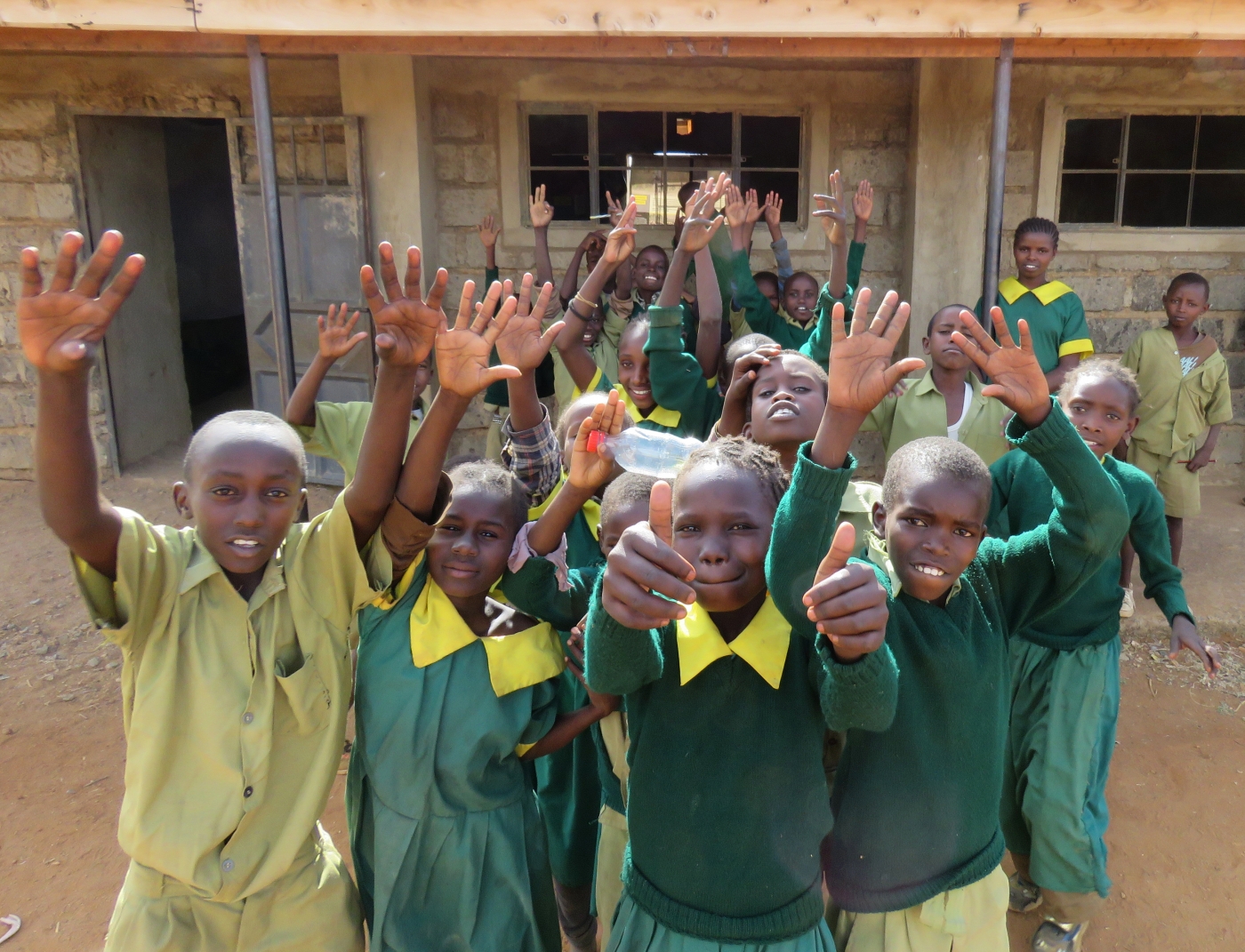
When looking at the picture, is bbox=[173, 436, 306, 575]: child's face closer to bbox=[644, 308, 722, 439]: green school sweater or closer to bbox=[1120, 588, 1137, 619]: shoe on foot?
bbox=[644, 308, 722, 439]: green school sweater

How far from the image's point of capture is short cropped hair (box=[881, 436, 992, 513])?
1623mm

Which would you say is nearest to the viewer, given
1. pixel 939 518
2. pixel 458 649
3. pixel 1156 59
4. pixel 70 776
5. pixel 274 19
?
pixel 939 518

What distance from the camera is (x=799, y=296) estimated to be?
462cm

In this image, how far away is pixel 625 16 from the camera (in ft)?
11.7

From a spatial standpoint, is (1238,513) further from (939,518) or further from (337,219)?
(337,219)

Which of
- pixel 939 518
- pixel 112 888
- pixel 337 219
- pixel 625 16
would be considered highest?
pixel 625 16

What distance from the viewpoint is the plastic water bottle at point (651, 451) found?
2.12 m

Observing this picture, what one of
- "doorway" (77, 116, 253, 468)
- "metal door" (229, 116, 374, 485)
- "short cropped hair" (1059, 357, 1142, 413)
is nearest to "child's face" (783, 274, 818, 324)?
"short cropped hair" (1059, 357, 1142, 413)

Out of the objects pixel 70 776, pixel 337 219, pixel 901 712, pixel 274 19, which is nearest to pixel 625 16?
pixel 274 19

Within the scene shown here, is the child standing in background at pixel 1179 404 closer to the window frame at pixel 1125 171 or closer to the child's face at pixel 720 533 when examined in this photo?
the window frame at pixel 1125 171

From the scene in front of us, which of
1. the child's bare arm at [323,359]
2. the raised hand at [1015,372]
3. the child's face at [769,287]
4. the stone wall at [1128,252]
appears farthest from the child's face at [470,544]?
the stone wall at [1128,252]

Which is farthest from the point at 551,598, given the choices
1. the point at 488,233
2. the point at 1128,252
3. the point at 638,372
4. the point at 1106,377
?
the point at 1128,252

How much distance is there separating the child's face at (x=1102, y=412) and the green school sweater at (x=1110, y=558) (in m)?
0.06

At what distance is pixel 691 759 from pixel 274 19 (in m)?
3.29
